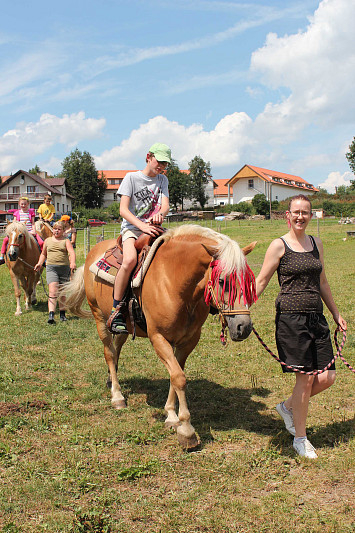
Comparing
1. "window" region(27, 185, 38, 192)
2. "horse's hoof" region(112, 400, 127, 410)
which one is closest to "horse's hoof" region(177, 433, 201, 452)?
"horse's hoof" region(112, 400, 127, 410)

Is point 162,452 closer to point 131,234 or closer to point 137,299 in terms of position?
point 137,299

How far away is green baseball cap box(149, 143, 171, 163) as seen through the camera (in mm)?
5008

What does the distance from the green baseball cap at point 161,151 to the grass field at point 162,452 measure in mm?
2829

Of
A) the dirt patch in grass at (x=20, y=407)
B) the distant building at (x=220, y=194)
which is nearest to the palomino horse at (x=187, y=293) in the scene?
the dirt patch in grass at (x=20, y=407)

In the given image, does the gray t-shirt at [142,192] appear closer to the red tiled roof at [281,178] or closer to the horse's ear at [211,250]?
the horse's ear at [211,250]

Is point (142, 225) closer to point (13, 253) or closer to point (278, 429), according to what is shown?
point (278, 429)

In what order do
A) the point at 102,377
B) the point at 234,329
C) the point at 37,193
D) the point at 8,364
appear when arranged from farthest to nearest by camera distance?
the point at 37,193 < the point at 8,364 < the point at 102,377 < the point at 234,329

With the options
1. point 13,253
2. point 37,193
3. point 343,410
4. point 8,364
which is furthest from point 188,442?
point 37,193

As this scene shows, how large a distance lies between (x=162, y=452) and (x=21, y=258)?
8554 mm

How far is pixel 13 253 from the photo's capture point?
11.1 meters

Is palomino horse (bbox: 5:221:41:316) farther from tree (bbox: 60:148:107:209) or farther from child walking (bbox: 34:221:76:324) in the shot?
tree (bbox: 60:148:107:209)

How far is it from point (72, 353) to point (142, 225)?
3644 millimetres

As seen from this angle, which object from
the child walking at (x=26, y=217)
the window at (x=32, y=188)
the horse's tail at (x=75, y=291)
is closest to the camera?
the horse's tail at (x=75, y=291)

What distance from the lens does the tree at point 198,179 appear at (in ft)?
309
